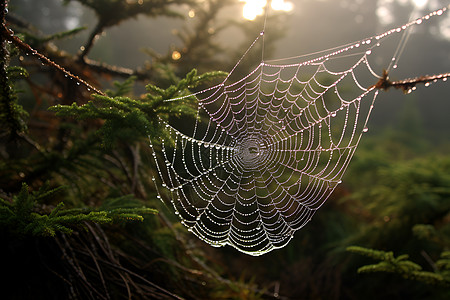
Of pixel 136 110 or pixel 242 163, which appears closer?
pixel 136 110

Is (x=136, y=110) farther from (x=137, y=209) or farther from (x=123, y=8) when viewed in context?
(x=123, y=8)

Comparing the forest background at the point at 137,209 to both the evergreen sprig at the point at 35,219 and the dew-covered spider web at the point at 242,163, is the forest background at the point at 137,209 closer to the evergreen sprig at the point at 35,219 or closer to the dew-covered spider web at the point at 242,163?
the evergreen sprig at the point at 35,219

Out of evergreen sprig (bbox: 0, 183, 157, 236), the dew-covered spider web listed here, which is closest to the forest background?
evergreen sprig (bbox: 0, 183, 157, 236)

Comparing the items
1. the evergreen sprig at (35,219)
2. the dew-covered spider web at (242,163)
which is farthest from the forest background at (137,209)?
the dew-covered spider web at (242,163)

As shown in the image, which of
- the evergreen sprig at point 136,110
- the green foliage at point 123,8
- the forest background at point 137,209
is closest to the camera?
the evergreen sprig at point 136,110

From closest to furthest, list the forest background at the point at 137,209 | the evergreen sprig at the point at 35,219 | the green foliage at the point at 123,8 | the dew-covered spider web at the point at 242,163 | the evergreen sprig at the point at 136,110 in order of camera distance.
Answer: the evergreen sprig at the point at 35,219 < the evergreen sprig at the point at 136,110 < the forest background at the point at 137,209 < the dew-covered spider web at the point at 242,163 < the green foliage at the point at 123,8

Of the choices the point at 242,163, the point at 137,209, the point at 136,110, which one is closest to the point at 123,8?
the point at 136,110

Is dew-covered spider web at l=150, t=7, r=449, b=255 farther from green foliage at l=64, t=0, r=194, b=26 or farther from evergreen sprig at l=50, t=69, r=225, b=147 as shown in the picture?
green foliage at l=64, t=0, r=194, b=26

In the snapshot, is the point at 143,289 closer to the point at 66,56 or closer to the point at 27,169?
the point at 27,169
